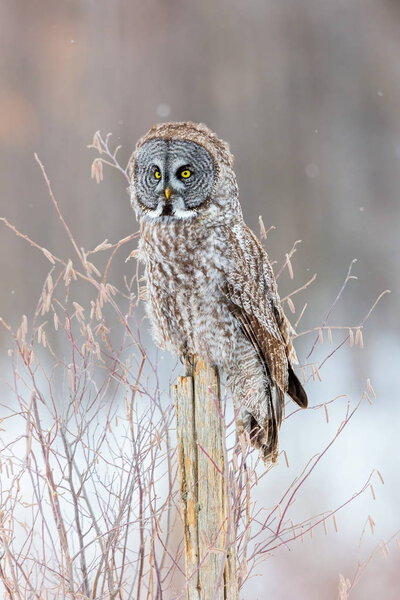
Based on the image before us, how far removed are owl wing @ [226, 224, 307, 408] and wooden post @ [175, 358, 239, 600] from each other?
0.77 feet

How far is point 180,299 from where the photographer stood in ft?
4.93

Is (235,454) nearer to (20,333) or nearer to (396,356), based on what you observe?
(20,333)

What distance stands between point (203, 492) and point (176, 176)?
70cm

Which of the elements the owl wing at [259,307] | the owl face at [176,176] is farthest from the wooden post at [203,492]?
the owl face at [176,176]

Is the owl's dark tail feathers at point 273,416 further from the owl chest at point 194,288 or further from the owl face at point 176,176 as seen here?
the owl face at point 176,176

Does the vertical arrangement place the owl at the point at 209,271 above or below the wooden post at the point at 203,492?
above

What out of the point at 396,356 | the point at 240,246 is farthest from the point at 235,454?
the point at 396,356

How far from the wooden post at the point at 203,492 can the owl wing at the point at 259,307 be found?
236mm

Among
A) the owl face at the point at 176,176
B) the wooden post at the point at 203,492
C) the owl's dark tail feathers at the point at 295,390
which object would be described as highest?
the owl face at the point at 176,176

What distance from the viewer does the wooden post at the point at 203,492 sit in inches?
52.5

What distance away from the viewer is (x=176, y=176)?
1465mm

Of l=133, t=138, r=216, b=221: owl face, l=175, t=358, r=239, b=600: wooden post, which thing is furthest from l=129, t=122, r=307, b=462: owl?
l=175, t=358, r=239, b=600: wooden post

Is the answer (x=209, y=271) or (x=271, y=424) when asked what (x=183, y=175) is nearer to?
(x=209, y=271)

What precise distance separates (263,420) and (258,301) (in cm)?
30
